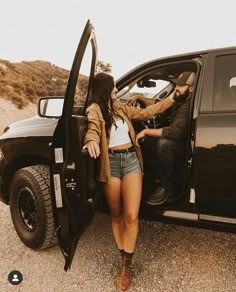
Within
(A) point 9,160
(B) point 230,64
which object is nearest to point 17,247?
(A) point 9,160

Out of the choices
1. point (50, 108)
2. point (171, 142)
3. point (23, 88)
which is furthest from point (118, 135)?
point (23, 88)

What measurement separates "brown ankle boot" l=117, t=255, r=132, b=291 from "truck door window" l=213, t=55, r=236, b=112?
4.47 feet

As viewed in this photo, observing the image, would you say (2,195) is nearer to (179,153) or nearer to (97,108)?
(97,108)

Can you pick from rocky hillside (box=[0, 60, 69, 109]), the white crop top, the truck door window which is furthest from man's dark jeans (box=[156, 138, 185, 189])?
rocky hillside (box=[0, 60, 69, 109])

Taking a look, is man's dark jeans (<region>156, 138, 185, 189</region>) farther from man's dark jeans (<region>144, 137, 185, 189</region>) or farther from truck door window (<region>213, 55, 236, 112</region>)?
truck door window (<region>213, 55, 236, 112</region>)

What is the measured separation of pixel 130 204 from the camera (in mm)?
2834

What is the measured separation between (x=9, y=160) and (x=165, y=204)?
5.35 ft

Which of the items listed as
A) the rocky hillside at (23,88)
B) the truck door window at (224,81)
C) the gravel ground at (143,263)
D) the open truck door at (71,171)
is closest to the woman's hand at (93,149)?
the open truck door at (71,171)

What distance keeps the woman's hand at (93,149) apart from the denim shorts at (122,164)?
9.9 inches

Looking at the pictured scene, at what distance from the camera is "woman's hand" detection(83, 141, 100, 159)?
263 centimetres

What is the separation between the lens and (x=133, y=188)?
9.29ft

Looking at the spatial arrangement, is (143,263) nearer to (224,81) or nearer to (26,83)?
(224,81)

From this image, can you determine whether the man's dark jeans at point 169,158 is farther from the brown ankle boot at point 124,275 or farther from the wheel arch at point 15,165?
the wheel arch at point 15,165

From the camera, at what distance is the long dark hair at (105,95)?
282 centimetres
